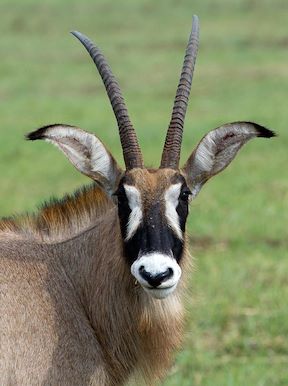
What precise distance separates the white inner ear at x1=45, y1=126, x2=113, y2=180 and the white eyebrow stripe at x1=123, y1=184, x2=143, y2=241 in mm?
398

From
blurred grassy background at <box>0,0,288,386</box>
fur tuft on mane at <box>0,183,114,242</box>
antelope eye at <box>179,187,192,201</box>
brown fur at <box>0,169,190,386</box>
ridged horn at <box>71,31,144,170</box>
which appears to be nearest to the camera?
brown fur at <box>0,169,190,386</box>

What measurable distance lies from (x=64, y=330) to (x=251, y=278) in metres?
5.28

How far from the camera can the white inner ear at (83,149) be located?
682cm

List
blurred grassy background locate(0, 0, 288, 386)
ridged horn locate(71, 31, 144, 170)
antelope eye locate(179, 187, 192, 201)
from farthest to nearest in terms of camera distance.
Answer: blurred grassy background locate(0, 0, 288, 386)
ridged horn locate(71, 31, 144, 170)
antelope eye locate(179, 187, 192, 201)

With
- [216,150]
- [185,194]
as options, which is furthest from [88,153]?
[216,150]

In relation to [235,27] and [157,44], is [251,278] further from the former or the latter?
[235,27]

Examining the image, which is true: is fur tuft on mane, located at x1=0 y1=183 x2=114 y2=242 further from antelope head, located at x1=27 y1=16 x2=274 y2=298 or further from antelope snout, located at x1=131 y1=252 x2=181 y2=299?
A: antelope snout, located at x1=131 y1=252 x2=181 y2=299

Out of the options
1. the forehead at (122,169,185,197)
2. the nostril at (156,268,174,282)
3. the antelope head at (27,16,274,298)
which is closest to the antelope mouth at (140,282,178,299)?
the antelope head at (27,16,274,298)

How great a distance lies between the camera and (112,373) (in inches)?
268

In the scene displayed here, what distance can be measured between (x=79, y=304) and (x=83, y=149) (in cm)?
102

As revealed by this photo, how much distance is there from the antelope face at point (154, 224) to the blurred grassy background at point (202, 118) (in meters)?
1.38

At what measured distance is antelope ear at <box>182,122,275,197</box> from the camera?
22.8 feet

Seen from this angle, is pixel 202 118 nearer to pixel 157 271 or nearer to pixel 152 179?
pixel 152 179

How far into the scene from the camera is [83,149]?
694 cm
